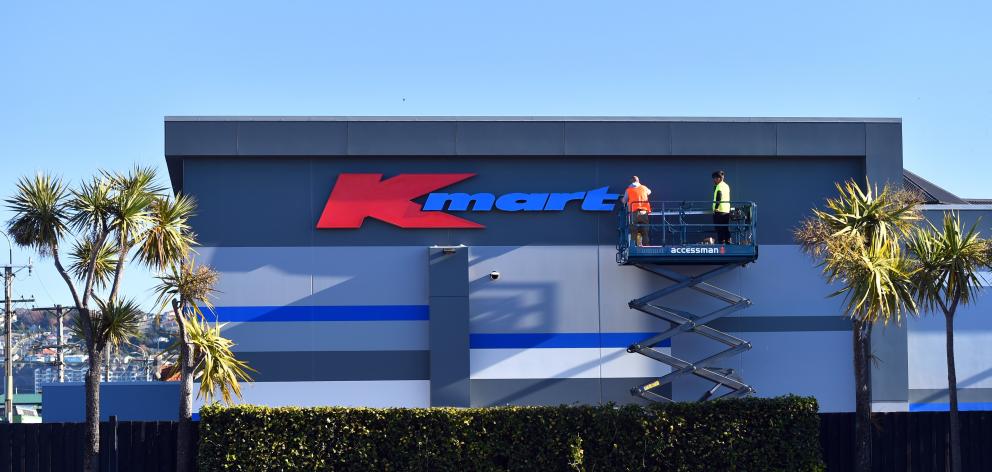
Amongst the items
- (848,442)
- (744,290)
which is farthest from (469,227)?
(848,442)

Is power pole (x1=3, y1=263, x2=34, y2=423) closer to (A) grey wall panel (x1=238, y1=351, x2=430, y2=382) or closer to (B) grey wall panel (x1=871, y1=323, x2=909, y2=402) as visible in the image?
(A) grey wall panel (x1=238, y1=351, x2=430, y2=382)

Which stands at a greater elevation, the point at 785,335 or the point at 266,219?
the point at 266,219

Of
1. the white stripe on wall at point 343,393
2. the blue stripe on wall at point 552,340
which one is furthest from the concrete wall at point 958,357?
the white stripe on wall at point 343,393

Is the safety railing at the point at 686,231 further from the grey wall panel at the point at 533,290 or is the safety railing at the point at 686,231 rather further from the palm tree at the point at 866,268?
the palm tree at the point at 866,268

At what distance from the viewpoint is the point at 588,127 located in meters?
23.9

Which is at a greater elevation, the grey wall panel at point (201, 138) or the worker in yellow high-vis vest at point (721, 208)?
the grey wall panel at point (201, 138)

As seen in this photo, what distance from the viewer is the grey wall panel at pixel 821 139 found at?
24.1 m

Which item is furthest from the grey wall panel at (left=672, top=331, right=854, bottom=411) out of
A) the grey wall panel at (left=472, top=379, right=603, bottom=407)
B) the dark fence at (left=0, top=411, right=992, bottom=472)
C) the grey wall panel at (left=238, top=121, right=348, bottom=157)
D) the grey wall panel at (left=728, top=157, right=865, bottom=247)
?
the grey wall panel at (left=238, top=121, right=348, bottom=157)

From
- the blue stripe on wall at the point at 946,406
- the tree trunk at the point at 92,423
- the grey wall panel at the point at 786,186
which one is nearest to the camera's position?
the tree trunk at the point at 92,423

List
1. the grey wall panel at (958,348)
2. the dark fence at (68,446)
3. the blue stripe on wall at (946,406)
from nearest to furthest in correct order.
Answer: the dark fence at (68,446)
the blue stripe on wall at (946,406)
the grey wall panel at (958,348)

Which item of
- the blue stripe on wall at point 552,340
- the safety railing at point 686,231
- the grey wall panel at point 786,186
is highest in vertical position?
the grey wall panel at point 786,186

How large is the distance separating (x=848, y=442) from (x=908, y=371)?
283 inches

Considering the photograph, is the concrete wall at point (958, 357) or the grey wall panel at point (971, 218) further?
the concrete wall at point (958, 357)

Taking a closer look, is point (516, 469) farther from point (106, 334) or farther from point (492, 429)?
point (106, 334)
